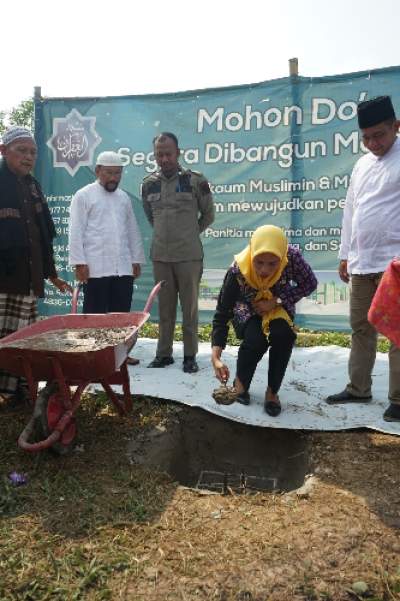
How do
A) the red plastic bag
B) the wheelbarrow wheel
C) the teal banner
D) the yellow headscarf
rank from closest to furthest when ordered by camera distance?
1. the red plastic bag
2. the wheelbarrow wheel
3. the yellow headscarf
4. the teal banner

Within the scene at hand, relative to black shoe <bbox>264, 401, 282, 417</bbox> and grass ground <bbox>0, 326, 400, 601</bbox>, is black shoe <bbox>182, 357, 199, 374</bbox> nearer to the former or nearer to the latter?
black shoe <bbox>264, 401, 282, 417</bbox>

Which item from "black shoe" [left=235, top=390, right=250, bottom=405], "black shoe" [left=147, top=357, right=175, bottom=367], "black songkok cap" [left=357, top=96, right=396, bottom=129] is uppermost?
"black songkok cap" [left=357, top=96, right=396, bottom=129]

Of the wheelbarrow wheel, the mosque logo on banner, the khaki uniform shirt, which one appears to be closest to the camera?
the wheelbarrow wheel

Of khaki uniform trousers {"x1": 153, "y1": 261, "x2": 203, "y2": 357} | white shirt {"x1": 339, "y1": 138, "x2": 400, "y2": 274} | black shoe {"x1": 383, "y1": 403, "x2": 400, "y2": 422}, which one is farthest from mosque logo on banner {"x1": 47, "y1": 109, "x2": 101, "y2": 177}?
black shoe {"x1": 383, "y1": 403, "x2": 400, "y2": 422}

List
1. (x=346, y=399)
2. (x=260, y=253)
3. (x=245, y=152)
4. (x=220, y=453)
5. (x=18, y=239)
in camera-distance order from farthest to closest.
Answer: (x=245, y=152), (x=346, y=399), (x=18, y=239), (x=220, y=453), (x=260, y=253)

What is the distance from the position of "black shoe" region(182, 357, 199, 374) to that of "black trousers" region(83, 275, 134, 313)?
0.75 meters

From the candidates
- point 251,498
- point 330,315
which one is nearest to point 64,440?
point 251,498

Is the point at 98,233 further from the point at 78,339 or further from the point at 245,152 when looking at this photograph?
the point at 245,152

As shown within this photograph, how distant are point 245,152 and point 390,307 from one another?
13.0 feet

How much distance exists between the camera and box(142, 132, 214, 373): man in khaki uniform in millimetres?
4746

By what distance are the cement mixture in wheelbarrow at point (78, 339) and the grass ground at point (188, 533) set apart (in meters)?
0.60

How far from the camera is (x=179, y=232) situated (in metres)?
4.74

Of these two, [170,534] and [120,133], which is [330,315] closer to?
[120,133]

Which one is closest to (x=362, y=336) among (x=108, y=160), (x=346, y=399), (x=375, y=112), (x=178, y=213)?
(x=346, y=399)
